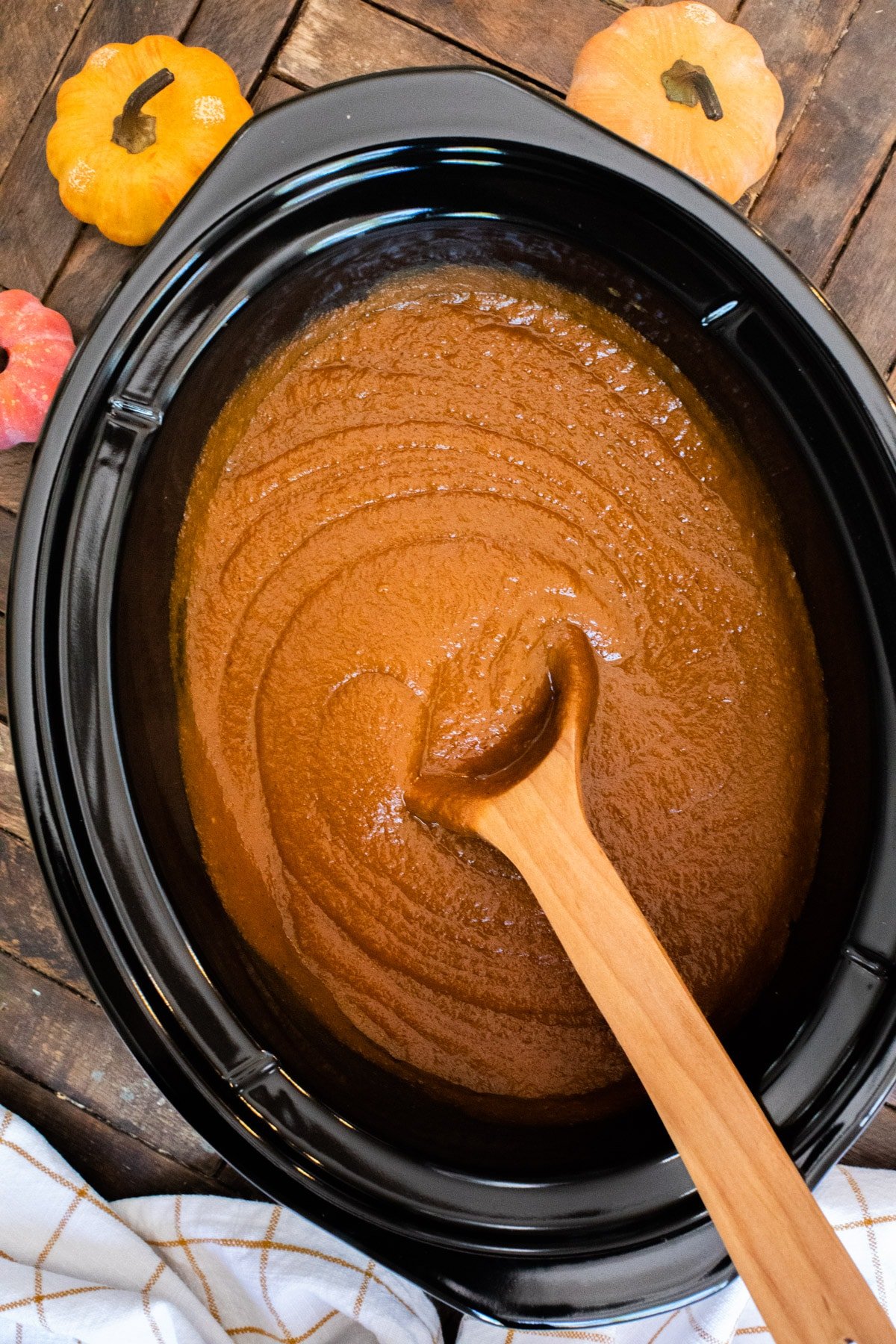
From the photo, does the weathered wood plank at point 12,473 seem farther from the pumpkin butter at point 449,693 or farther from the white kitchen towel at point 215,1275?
the white kitchen towel at point 215,1275

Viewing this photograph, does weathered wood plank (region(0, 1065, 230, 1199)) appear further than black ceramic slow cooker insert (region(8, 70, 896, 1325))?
Yes

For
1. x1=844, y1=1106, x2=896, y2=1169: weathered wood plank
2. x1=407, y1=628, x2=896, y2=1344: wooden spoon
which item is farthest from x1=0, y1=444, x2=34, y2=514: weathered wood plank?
x1=844, y1=1106, x2=896, y2=1169: weathered wood plank

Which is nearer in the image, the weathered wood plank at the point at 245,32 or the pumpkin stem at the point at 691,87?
the pumpkin stem at the point at 691,87

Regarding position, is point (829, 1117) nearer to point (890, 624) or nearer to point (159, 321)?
point (890, 624)

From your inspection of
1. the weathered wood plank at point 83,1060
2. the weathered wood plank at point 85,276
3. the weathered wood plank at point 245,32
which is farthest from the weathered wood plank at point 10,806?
the weathered wood plank at point 245,32

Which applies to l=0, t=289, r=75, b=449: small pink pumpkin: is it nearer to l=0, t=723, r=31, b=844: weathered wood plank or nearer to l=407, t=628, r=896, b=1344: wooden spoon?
l=0, t=723, r=31, b=844: weathered wood plank

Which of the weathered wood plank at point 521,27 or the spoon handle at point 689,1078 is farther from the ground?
the weathered wood plank at point 521,27

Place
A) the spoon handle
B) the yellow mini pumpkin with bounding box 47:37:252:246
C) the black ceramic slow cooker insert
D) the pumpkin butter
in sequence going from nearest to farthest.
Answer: the spoon handle → the black ceramic slow cooker insert → the pumpkin butter → the yellow mini pumpkin with bounding box 47:37:252:246
